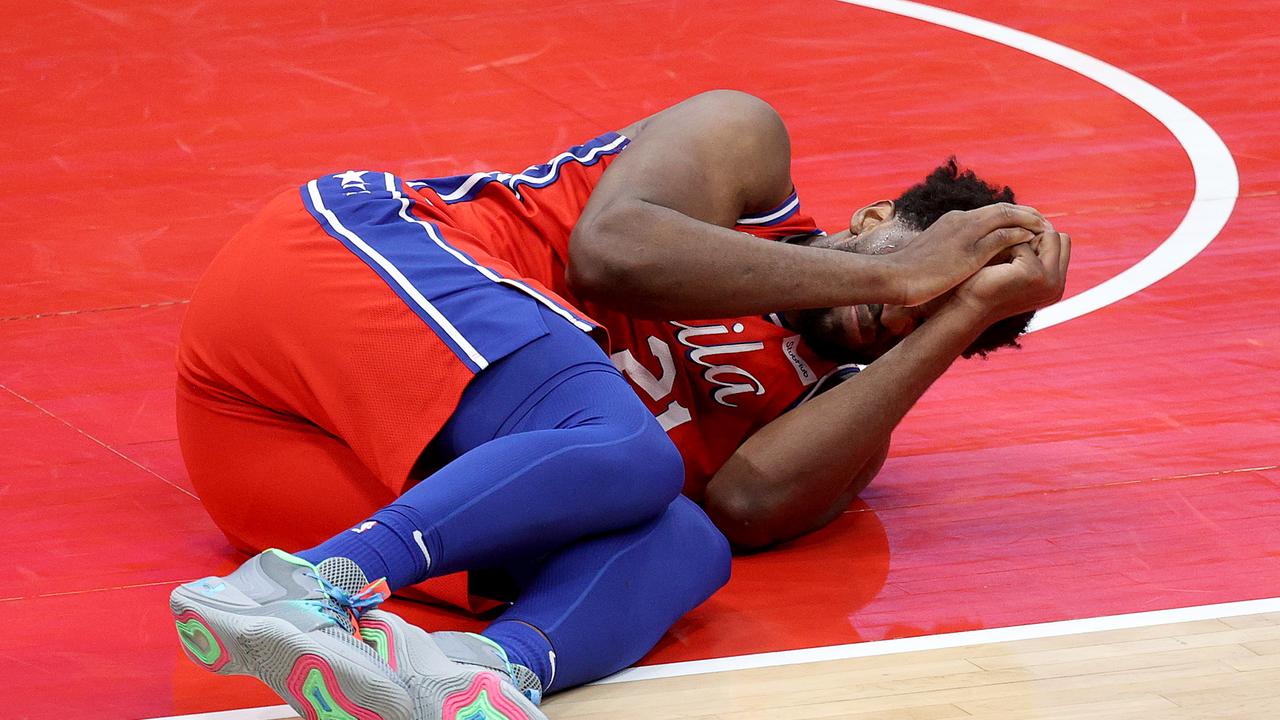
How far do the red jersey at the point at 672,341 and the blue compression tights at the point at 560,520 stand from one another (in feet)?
1.12

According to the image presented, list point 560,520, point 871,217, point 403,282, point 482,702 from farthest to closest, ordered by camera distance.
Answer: point 871,217 → point 403,282 → point 560,520 → point 482,702

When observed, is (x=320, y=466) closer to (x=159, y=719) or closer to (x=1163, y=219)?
(x=159, y=719)

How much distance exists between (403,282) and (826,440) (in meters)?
0.84

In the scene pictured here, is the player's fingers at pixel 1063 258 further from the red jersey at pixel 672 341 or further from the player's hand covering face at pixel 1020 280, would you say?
the red jersey at pixel 672 341

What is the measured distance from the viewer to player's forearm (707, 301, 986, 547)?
9.39 feet

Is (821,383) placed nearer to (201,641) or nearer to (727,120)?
(727,120)

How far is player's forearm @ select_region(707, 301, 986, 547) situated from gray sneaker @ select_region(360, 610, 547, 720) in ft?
2.79

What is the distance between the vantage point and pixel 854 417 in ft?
9.38

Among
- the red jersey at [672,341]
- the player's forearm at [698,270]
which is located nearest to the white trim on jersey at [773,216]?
the red jersey at [672,341]

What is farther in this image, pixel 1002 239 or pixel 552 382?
pixel 1002 239

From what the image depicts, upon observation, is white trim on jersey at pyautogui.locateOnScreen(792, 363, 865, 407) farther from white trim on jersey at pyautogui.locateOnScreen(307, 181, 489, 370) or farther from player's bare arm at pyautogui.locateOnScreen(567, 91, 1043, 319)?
white trim on jersey at pyautogui.locateOnScreen(307, 181, 489, 370)

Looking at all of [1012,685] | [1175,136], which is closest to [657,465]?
[1012,685]

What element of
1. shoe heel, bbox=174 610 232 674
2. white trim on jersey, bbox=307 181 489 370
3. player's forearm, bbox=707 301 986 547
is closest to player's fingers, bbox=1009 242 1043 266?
player's forearm, bbox=707 301 986 547

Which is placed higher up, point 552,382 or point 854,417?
point 552,382
